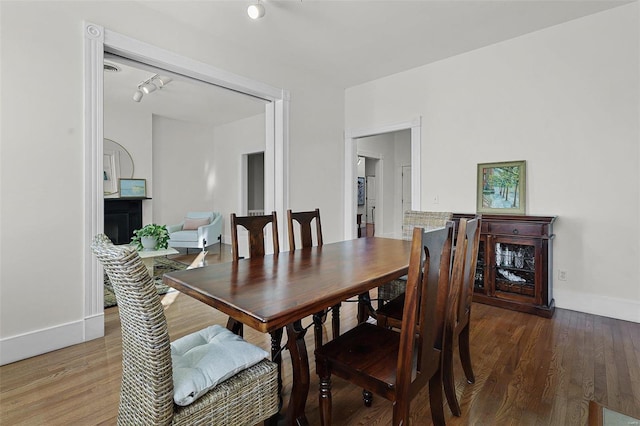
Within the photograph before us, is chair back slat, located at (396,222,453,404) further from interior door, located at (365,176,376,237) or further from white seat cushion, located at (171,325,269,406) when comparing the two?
interior door, located at (365,176,376,237)

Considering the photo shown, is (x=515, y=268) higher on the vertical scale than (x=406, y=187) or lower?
lower

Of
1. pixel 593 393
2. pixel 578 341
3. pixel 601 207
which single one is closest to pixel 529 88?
pixel 601 207

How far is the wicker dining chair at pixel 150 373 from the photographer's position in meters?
0.98

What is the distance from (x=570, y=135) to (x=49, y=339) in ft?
15.2

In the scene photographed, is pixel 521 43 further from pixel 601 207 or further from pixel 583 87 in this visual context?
pixel 601 207

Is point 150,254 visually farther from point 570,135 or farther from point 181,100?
point 570,135

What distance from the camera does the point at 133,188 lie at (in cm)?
583

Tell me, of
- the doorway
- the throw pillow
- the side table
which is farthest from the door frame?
the doorway

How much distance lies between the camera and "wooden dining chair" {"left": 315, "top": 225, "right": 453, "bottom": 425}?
114 centimetres

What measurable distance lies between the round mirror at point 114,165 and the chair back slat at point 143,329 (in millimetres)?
5385

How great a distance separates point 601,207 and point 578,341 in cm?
127

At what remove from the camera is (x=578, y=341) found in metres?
2.39

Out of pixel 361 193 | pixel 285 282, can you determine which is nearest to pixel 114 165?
pixel 361 193

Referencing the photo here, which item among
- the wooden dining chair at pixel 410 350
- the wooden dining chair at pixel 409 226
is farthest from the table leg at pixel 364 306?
the wooden dining chair at pixel 410 350
